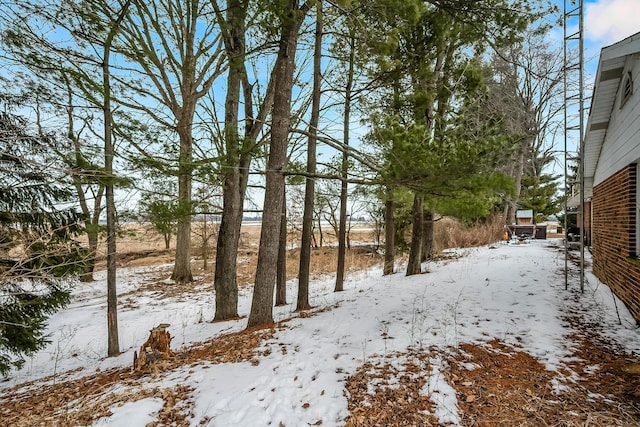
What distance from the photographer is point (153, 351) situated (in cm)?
388

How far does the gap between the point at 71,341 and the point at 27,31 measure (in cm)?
548

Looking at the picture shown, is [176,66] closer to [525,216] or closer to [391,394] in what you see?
[391,394]

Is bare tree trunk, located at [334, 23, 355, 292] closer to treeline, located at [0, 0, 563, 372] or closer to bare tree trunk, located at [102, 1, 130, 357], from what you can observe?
treeline, located at [0, 0, 563, 372]

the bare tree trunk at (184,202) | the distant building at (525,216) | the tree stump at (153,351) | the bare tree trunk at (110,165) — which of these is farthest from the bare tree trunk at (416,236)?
the distant building at (525,216)

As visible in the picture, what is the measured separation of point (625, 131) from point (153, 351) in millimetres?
7652

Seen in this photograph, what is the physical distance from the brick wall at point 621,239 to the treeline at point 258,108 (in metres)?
1.67

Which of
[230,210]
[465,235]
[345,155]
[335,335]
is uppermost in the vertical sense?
[345,155]

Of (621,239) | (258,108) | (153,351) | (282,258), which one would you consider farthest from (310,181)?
(621,239)

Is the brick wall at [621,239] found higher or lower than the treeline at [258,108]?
Result: lower

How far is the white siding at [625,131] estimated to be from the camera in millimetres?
4379

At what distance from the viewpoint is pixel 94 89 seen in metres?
4.67

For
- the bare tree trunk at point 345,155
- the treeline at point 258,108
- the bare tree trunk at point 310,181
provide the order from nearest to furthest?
the treeline at point 258,108 → the bare tree trunk at point 310,181 → the bare tree trunk at point 345,155

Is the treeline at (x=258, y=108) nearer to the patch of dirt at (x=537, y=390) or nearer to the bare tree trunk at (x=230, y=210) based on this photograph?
the bare tree trunk at (x=230, y=210)

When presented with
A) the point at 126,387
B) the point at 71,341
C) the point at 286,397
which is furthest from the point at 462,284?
the point at 71,341
